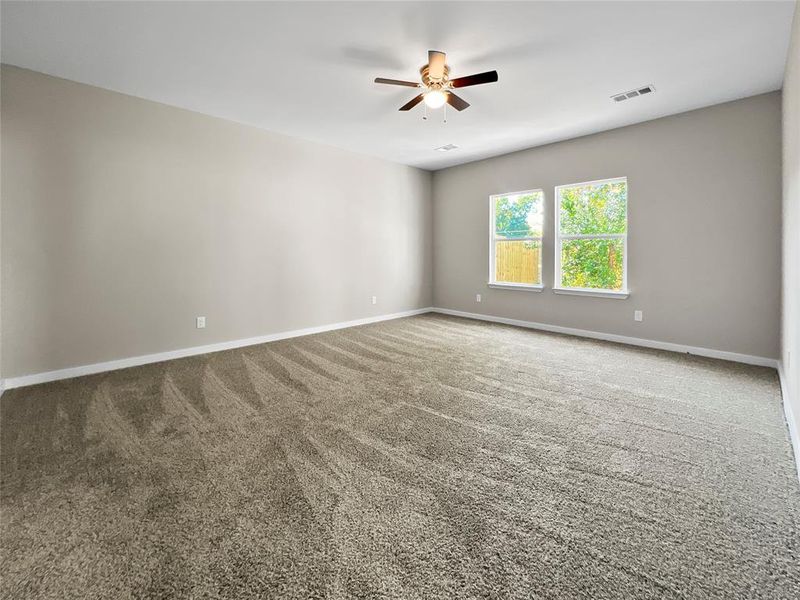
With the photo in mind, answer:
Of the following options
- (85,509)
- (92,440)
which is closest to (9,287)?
(92,440)

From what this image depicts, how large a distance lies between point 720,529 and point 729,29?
324cm

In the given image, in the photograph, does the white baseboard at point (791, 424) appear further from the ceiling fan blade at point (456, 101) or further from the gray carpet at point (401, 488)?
the ceiling fan blade at point (456, 101)

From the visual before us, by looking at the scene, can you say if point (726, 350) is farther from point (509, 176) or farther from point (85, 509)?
point (85, 509)

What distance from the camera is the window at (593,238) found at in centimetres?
468

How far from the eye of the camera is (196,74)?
3217mm

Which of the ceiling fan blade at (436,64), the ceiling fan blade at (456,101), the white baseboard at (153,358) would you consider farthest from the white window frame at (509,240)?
the ceiling fan blade at (436,64)

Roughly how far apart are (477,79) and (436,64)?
0.33 metres

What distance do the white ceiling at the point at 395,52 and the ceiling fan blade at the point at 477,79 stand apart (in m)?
0.24

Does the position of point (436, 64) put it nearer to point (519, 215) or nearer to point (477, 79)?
point (477, 79)

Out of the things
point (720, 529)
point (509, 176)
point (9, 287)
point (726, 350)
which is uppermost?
point (509, 176)

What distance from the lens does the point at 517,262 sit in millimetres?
5828

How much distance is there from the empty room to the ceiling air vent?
4cm

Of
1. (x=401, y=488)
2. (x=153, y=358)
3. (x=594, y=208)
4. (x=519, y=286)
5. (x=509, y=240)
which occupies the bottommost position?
(x=401, y=488)

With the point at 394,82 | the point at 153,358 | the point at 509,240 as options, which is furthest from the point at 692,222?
the point at 153,358
